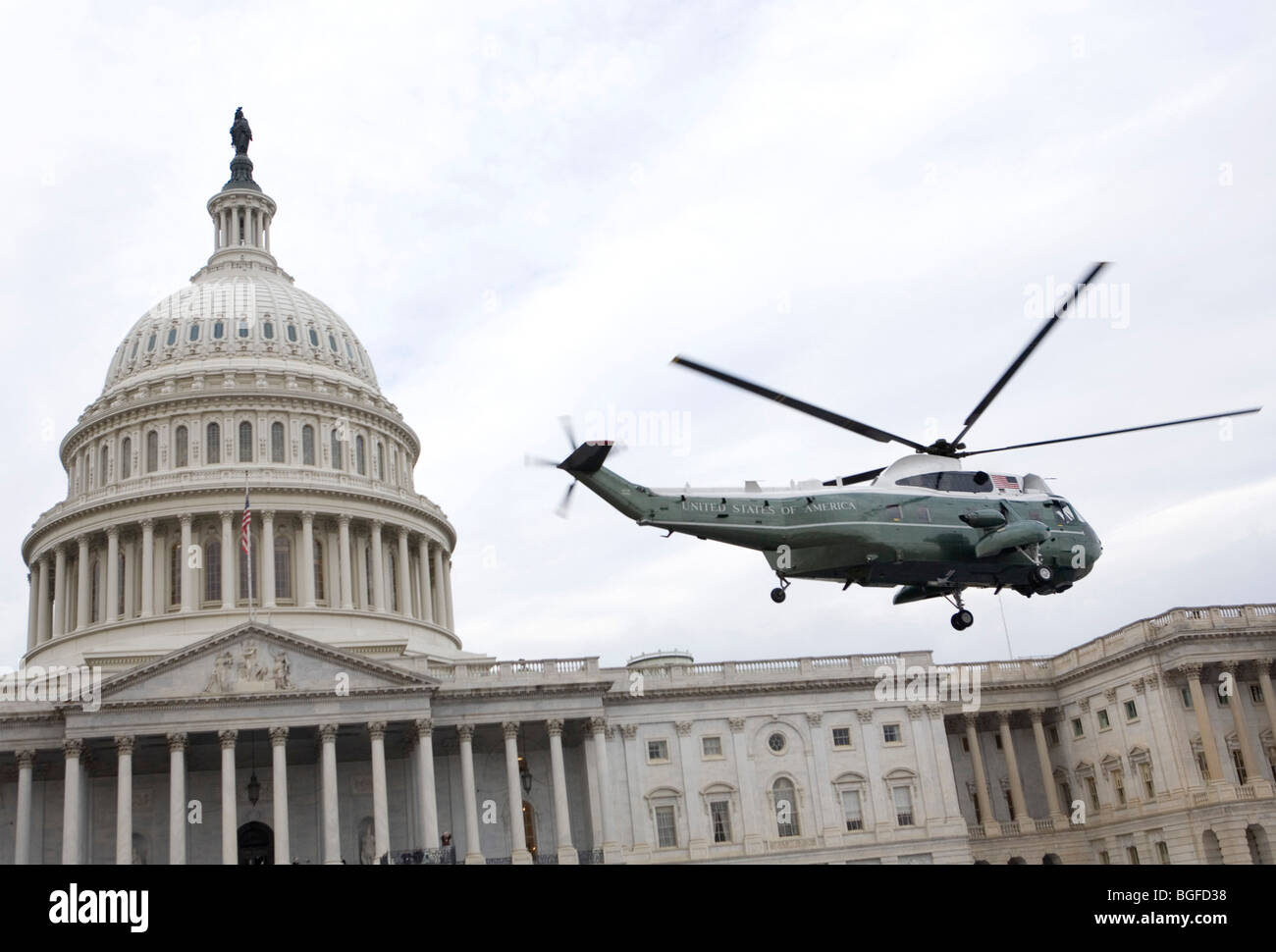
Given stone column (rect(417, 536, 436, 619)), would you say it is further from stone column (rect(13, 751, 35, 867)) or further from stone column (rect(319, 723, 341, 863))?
stone column (rect(13, 751, 35, 867))

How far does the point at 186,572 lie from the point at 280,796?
24.1 meters

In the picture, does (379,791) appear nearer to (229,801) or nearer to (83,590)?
(229,801)

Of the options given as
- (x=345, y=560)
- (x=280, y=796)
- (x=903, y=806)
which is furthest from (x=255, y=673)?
(x=903, y=806)

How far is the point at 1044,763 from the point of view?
93750mm

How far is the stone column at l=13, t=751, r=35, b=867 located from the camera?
7212cm

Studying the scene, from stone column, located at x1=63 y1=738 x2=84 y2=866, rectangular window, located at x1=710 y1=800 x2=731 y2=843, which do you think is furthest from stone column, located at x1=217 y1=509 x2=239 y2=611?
rectangular window, located at x1=710 y1=800 x2=731 y2=843

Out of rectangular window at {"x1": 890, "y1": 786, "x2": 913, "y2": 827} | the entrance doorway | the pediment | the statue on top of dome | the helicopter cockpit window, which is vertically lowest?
rectangular window at {"x1": 890, "y1": 786, "x2": 913, "y2": 827}

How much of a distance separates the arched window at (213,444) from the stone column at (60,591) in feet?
37.4

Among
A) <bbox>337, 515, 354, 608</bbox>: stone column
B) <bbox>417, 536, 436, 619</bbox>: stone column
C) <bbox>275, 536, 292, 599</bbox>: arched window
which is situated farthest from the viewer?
<bbox>417, 536, 436, 619</bbox>: stone column

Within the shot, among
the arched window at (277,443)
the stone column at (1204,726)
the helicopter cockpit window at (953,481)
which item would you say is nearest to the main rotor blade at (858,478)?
the helicopter cockpit window at (953,481)

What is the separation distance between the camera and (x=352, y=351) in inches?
4409

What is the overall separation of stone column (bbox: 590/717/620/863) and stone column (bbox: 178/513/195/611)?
95.1ft

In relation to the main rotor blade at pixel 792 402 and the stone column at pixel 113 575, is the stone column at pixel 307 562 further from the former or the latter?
the main rotor blade at pixel 792 402
